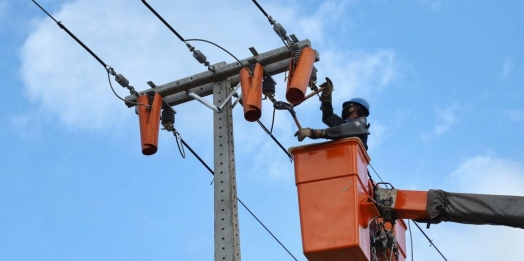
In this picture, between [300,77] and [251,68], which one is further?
[251,68]

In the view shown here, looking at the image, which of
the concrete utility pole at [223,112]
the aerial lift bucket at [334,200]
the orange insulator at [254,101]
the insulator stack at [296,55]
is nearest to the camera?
the aerial lift bucket at [334,200]

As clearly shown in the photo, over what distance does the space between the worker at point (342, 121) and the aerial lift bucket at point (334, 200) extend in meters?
0.15

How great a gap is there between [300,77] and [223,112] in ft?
3.06

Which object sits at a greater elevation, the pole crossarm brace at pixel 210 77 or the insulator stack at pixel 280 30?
the insulator stack at pixel 280 30

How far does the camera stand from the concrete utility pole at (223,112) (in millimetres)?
9398

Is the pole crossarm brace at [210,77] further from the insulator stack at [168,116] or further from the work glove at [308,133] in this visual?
the work glove at [308,133]

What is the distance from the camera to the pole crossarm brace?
1021cm

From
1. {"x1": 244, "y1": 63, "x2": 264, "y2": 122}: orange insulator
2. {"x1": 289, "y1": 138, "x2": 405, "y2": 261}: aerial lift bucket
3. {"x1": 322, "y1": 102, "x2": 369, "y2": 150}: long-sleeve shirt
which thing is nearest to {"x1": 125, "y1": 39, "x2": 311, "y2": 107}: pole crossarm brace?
{"x1": 244, "y1": 63, "x2": 264, "y2": 122}: orange insulator

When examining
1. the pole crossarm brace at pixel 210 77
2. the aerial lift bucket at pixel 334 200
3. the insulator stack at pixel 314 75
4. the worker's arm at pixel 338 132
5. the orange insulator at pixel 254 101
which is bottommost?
the aerial lift bucket at pixel 334 200

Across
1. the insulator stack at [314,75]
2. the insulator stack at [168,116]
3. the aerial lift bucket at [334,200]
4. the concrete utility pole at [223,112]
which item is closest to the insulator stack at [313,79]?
the insulator stack at [314,75]

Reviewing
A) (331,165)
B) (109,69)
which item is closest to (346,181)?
(331,165)

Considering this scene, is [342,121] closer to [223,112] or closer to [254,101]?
[254,101]

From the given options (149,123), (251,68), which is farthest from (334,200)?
(149,123)

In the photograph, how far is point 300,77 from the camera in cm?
977
